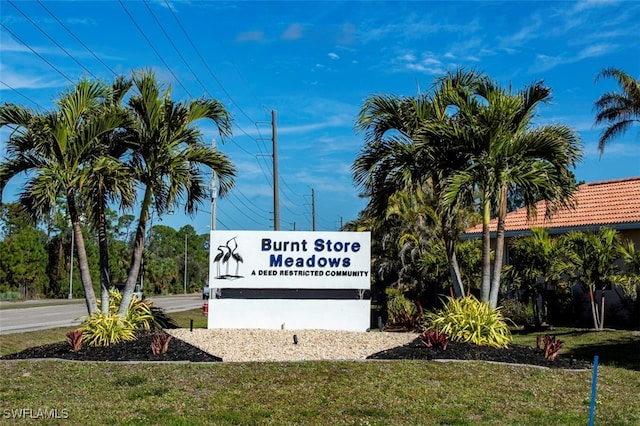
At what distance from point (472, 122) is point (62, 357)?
933 centimetres

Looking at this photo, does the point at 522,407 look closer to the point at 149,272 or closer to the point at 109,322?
the point at 109,322

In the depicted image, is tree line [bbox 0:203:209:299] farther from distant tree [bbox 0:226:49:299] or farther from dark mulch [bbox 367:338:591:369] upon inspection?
dark mulch [bbox 367:338:591:369]

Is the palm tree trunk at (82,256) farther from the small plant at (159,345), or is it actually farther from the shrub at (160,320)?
the small plant at (159,345)

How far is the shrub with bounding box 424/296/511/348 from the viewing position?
13.2m

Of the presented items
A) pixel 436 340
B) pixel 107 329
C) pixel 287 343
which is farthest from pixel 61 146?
pixel 436 340

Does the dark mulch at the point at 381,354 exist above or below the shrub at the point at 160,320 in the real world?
below

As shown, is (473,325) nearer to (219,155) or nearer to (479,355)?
(479,355)

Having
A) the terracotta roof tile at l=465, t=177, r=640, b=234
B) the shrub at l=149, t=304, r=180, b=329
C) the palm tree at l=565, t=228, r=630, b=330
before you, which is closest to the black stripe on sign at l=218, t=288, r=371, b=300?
the shrub at l=149, t=304, r=180, b=329

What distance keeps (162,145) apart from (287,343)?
501 cm

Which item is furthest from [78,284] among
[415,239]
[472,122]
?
[472,122]

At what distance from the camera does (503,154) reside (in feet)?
46.4

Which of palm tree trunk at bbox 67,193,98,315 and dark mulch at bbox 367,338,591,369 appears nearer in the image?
dark mulch at bbox 367,338,591,369

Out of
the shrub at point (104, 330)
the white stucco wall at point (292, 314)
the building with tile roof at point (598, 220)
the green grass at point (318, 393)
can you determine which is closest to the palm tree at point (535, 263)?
the building with tile roof at point (598, 220)

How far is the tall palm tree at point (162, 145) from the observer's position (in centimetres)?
1462
